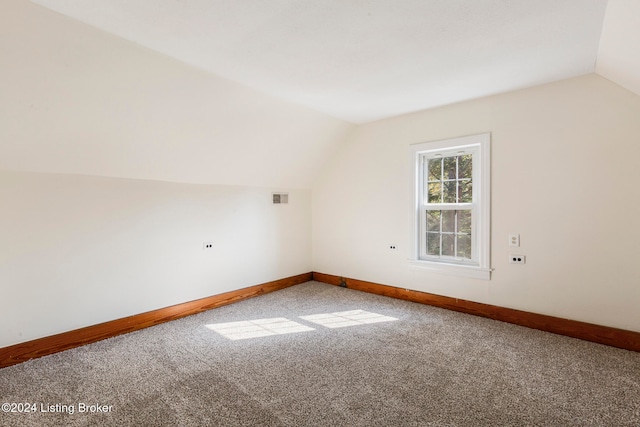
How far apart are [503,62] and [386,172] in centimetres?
185

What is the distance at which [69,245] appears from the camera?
2688 millimetres

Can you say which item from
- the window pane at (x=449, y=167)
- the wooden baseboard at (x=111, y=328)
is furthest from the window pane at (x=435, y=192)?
the wooden baseboard at (x=111, y=328)

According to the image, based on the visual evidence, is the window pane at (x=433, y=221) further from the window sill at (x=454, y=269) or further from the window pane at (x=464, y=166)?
the window pane at (x=464, y=166)

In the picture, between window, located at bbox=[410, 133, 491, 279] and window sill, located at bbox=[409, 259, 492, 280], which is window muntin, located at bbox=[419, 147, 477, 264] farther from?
window sill, located at bbox=[409, 259, 492, 280]

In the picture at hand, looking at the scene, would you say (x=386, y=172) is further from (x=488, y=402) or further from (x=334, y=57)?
(x=488, y=402)

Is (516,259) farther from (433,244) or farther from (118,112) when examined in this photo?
(118,112)

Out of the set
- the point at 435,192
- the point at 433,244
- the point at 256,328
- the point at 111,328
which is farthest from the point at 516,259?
the point at 111,328

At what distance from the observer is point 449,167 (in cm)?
371

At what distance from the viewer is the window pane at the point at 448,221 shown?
369cm

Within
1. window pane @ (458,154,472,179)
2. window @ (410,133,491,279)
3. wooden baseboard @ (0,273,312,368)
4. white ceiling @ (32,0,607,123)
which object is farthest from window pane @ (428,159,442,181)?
wooden baseboard @ (0,273,312,368)

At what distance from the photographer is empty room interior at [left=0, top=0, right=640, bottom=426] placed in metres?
1.89

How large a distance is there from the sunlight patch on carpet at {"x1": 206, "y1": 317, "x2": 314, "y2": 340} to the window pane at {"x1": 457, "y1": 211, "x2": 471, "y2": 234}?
205 cm

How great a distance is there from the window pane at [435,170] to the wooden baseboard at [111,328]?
2.65 metres

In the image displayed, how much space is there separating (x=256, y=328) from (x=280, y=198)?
6.58ft
